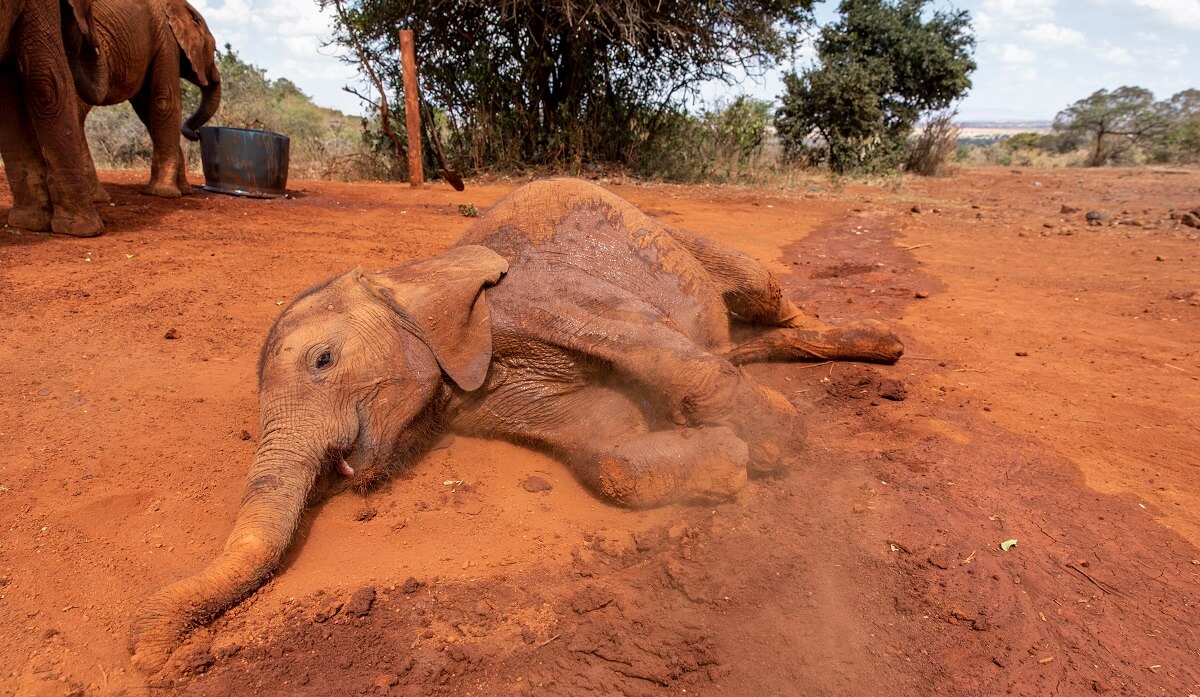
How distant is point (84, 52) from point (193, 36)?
8.43 ft

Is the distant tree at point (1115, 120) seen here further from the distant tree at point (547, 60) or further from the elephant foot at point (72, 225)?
the elephant foot at point (72, 225)

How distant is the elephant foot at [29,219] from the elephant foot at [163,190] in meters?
2.43

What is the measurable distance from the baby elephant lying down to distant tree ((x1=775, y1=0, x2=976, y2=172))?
16.5 m

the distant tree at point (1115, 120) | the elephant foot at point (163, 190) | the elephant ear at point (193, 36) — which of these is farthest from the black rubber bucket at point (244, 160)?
the distant tree at point (1115, 120)

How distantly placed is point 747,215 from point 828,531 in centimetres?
848

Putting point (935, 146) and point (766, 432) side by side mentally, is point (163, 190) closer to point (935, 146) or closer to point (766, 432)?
point (766, 432)

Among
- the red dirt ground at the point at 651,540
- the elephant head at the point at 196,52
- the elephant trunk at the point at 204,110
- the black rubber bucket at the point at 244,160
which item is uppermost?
the elephant head at the point at 196,52

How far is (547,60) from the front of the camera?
14.0 meters

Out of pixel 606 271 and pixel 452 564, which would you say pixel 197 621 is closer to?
pixel 452 564

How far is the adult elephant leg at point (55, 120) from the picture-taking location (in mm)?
6137


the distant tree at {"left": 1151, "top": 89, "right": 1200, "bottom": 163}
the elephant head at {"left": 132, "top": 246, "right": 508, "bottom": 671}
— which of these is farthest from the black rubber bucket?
the distant tree at {"left": 1151, "top": 89, "right": 1200, "bottom": 163}

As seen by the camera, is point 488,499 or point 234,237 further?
point 234,237

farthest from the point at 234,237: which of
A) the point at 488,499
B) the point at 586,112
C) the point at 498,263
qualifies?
the point at 586,112

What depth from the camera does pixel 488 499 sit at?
118 inches
